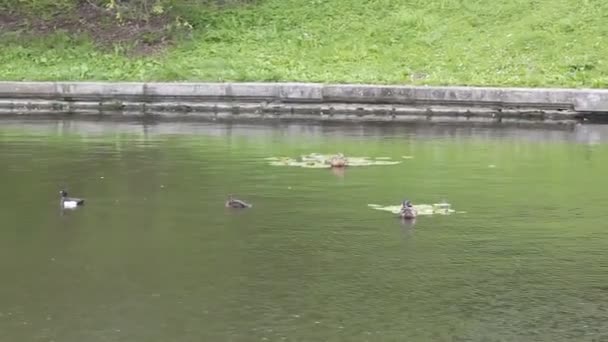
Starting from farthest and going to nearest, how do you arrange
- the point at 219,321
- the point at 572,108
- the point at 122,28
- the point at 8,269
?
the point at 122,28 → the point at 572,108 → the point at 8,269 → the point at 219,321

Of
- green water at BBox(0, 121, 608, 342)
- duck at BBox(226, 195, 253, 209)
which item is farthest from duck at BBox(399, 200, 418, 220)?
duck at BBox(226, 195, 253, 209)

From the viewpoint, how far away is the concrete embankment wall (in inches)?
928

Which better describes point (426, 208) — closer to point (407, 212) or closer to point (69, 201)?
point (407, 212)

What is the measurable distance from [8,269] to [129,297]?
5.26ft

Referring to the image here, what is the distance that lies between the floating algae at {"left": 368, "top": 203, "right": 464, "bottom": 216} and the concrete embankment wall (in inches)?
383

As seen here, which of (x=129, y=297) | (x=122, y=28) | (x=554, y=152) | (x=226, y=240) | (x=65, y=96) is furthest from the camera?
(x=122, y=28)

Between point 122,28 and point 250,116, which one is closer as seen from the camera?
point 250,116

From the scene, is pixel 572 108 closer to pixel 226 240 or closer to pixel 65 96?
pixel 65 96

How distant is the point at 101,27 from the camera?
97.9ft

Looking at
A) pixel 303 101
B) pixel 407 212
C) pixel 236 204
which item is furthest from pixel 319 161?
pixel 303 101

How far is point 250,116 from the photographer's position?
80.1ft

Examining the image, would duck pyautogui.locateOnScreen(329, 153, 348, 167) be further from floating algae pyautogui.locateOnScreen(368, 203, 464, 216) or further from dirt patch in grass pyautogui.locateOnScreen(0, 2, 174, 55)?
dirt patch in grass pyautogui.locateOnScreen(0, 2, 174, 55)

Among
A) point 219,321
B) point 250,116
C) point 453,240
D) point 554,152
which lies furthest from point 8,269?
point 250,116

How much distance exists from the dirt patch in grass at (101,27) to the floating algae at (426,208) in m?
15.4
